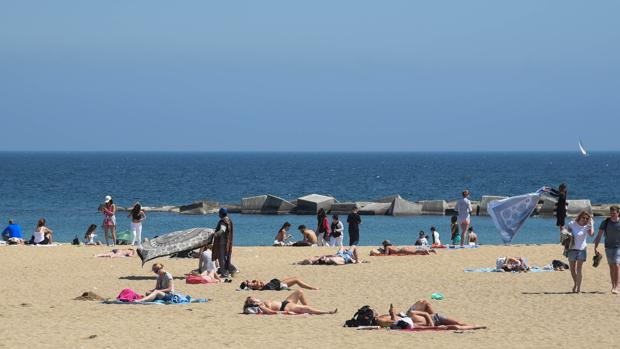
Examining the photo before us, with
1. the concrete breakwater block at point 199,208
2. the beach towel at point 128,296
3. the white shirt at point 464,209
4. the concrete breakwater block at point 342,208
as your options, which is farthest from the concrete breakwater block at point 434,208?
the beach towel at point 128,296

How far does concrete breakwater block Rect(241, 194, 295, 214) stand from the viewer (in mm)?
60531

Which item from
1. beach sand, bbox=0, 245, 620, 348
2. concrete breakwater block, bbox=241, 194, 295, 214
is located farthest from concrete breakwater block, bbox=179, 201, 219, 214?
beach sand, bbox=0, 245, 620, 348

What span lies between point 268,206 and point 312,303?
136 ft

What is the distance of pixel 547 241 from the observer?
132 ft

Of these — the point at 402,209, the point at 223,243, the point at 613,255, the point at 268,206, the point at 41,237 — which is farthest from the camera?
the point at 268,206

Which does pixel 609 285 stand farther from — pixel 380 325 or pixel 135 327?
pixel 135 327

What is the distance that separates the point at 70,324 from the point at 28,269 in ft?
29.5

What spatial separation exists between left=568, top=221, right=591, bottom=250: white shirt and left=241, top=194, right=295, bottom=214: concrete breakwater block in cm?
4102

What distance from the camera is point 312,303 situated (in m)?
19.4

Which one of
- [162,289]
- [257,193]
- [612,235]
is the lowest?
[257,193]

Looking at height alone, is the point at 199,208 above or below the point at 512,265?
below

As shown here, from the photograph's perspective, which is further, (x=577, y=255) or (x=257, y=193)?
(x=257, y=193)

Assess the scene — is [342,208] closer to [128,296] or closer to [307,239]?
[307,239]

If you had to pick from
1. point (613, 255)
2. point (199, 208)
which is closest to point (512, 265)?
point (613, 255)
